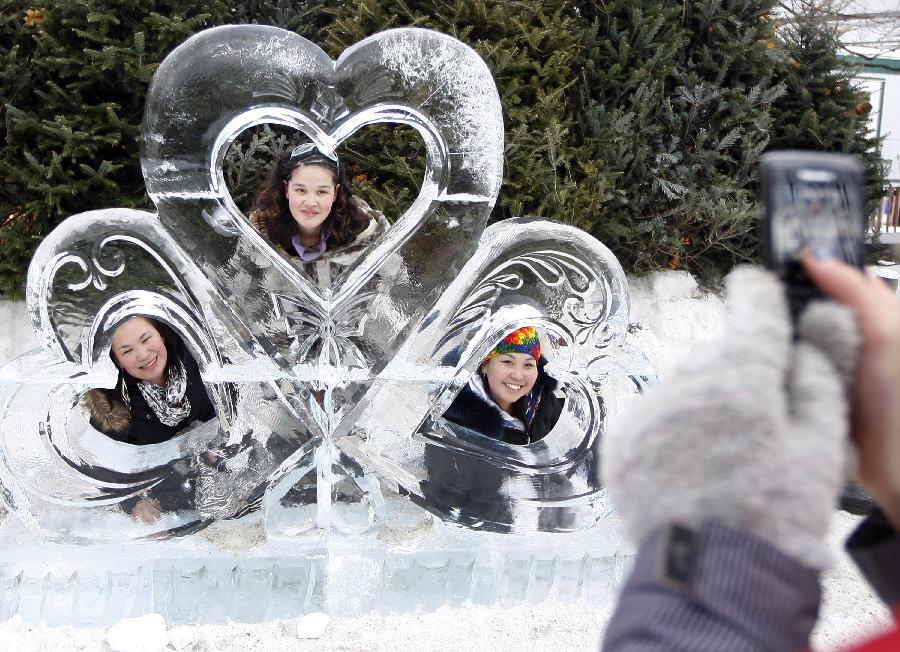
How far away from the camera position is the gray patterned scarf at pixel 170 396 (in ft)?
7.65

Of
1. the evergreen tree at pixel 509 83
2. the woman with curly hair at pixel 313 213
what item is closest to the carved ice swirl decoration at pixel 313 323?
the woman with curly hair at pixel 313 213

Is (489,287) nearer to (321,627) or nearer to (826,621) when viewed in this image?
(321,627)

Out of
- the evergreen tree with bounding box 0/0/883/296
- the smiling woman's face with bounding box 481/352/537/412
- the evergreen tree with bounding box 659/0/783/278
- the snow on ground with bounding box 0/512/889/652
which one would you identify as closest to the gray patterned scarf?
the snow on ground with bounding box 0/512/889/652

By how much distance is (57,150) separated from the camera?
3.14 m

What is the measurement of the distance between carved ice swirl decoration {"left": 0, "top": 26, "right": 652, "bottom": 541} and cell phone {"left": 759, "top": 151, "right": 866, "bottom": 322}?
1.34 meters

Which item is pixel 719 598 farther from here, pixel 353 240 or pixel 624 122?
pixel 624 122

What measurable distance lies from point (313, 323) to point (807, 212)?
5.13ft

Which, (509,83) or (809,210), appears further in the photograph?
(509,83)

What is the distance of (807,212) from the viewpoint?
0.64m

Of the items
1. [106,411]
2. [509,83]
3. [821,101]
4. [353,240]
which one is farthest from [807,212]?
[821,101]

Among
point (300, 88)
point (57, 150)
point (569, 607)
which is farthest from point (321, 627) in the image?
point (57, 150)

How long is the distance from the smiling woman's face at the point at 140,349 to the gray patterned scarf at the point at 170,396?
48 millimetres

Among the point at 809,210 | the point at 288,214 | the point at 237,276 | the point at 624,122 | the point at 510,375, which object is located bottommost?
the point at 510,375

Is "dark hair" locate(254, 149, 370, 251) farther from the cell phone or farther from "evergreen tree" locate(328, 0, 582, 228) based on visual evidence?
the cell phone
